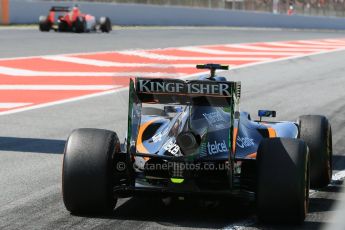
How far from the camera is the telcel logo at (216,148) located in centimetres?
695

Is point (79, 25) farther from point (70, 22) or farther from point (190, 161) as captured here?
point (190, 161)

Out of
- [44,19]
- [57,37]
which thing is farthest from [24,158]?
[44,19]

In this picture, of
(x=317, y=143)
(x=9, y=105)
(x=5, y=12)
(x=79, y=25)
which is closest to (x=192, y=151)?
(x=317, y=143)

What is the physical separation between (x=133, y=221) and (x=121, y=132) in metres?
4.57

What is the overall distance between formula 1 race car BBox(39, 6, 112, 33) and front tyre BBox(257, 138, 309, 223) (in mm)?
25401

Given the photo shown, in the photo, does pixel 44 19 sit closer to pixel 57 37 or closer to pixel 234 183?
pixel 57 37

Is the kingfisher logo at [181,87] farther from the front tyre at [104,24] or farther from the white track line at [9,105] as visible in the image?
the front tyre at [104,24]

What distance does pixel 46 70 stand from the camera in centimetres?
1867

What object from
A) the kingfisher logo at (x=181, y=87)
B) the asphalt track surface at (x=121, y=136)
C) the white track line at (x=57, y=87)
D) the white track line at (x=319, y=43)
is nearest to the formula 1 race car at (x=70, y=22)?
the asphalt track surface at (x=121, y=136)

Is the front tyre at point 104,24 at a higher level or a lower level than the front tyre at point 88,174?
A: lower

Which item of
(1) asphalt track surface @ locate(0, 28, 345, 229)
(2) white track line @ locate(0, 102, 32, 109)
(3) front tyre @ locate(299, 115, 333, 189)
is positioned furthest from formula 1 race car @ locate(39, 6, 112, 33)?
(3) front tyre @ locate(299, 115, 333, 189)

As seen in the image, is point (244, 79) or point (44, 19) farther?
point (44, 19)

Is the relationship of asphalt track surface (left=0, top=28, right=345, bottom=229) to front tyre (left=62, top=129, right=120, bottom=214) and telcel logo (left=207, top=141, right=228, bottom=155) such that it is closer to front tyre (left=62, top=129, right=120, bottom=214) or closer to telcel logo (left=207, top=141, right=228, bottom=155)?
front tyre (left=62, top=129, right=120, bottom=214)

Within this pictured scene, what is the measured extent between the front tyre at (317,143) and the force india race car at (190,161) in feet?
3.06
